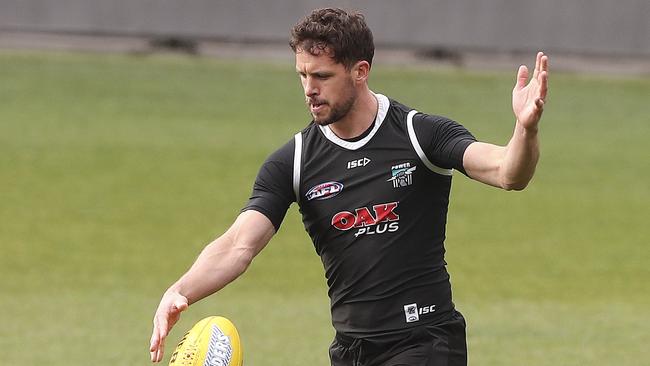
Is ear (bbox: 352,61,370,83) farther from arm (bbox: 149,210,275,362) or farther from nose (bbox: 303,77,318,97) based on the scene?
arm (bbox: 149,210,275,362)

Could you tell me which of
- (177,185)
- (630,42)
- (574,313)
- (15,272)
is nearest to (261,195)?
(574,313)

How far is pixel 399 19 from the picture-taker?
98.4ft

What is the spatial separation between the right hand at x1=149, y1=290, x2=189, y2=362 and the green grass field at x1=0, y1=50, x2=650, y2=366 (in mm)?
6067

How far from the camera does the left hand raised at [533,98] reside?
6.70m

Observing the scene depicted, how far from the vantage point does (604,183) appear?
23.4 metres

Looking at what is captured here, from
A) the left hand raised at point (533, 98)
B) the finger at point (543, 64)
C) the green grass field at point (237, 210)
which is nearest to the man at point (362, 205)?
the left hand raised at point (533, 98)

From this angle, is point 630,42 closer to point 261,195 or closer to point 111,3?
point 111,3

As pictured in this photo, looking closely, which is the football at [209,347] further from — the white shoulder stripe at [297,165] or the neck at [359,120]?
the neck at [359,120]

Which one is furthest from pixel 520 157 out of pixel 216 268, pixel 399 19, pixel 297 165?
pixel 399 19

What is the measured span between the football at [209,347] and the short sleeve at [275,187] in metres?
0.65

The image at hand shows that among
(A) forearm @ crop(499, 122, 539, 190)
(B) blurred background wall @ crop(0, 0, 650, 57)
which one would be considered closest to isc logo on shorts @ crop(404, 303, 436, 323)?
(A) forearm @ crop(499, 122, 539, 190)

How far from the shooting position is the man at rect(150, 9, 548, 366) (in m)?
7.37

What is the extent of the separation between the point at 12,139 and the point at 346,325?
1815 centimetres

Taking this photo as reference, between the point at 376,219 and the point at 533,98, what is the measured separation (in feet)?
3.97
